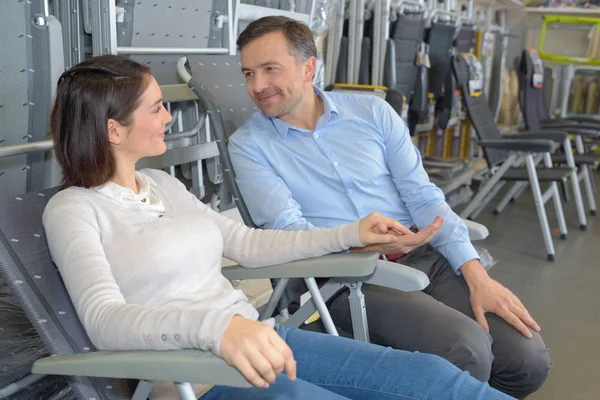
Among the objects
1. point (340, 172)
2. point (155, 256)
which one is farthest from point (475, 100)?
point (155, 256)

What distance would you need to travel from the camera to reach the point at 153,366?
3.08 feet

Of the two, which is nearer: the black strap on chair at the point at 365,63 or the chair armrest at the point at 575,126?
the black strap on chair at the point at 365,63

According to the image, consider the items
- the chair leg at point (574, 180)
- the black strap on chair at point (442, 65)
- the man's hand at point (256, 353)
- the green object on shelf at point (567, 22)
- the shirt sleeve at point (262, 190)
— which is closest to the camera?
the man's hand at point (256, 353)

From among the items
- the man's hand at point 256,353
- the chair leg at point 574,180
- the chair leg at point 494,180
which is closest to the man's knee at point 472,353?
the man's hand at point 256,353

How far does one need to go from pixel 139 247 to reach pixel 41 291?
185mm

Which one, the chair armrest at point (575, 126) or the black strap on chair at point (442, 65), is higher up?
the black strap on chair at point (442, 65)

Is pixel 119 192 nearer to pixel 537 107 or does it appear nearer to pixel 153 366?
pixel 153 366

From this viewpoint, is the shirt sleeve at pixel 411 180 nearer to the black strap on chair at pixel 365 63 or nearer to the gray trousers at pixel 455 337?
the gray trousers at pixel 455 337

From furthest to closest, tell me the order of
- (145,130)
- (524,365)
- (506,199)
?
(506,199), (524,365), (145,130)

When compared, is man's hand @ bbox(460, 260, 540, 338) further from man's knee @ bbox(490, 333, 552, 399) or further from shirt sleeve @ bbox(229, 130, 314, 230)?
A: shirt sleeve @ bbox(229, 130, 314, 230)

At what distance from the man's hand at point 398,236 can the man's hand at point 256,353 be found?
2.01 feet

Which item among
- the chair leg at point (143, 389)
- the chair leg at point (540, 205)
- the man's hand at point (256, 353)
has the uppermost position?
the man's hand at point (256, 353)

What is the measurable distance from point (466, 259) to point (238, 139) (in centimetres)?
68

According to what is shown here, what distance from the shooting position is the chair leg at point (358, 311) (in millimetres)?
1505
